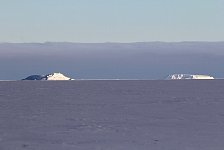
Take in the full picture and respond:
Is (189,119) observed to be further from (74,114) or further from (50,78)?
(50,78)

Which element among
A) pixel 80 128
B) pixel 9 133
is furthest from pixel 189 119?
pixel 9 133

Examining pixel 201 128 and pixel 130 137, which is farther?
pixel 201 128

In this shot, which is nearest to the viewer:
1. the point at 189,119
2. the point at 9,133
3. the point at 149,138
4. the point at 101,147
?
the point at 101,147

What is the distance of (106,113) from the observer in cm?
3095

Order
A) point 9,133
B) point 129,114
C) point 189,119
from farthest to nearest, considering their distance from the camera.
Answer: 1. point 129,114
2. point 189,119
3. point 9,133

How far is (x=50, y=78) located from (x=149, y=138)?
131 meters

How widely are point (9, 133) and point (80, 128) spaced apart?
2755mm

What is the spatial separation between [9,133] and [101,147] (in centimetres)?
493

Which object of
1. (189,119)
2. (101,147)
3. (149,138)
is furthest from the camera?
(189,119)

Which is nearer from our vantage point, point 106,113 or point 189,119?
point 189,119

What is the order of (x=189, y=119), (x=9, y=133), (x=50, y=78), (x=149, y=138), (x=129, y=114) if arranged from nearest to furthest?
(x=149, y=138), (x=9, y=133), (x=189, y=119), (x=129, y=114), (x=50, y=78)

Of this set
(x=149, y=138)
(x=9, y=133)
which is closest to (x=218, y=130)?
(x=149, y=138)

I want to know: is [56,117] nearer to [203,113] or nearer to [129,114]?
[129,114]

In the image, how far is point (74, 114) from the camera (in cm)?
3080
